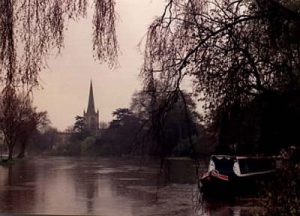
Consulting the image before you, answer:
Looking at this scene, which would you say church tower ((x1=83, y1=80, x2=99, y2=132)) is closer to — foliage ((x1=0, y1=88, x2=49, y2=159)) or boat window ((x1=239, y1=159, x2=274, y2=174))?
foliage ((x1=0, y1=88, x2=49, y2=159))

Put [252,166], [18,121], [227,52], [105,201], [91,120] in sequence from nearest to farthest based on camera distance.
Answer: [227,52] → [18,121] → [105,201] → [252,166] → [91,120]

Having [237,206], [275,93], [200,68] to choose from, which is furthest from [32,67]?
[237,206]

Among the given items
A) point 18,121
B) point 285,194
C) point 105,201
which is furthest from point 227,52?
point 105,201

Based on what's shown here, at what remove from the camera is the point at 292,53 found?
5.35 metres

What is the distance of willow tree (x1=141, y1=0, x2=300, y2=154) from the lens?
5.21 m

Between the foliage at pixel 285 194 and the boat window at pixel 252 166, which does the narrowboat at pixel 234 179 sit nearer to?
the boat window at pixel 252 166

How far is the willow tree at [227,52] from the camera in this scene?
205 inches

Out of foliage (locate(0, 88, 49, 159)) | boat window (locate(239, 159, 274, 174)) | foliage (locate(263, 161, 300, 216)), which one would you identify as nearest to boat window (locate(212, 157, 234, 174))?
boat window (locate(239, 159, 274, 174))

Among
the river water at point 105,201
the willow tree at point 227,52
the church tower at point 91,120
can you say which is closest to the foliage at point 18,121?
the willow tree at point 227,52

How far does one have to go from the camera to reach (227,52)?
214 inches

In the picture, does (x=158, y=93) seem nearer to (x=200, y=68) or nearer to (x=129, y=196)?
(x=200, y=68)

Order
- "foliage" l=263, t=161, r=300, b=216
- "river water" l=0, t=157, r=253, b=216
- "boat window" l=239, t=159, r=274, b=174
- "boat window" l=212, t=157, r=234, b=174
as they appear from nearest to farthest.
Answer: "foliage" l=263, t=161, r=300, b=216
"river water" l=0, t=157, r=253, b=216
"boat window" l=239, t=159, r=274, b=174
"boat window" l=212, t=157, r=234, b=174

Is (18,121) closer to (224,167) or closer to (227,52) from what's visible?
(224,167)

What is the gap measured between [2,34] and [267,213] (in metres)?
4.67
